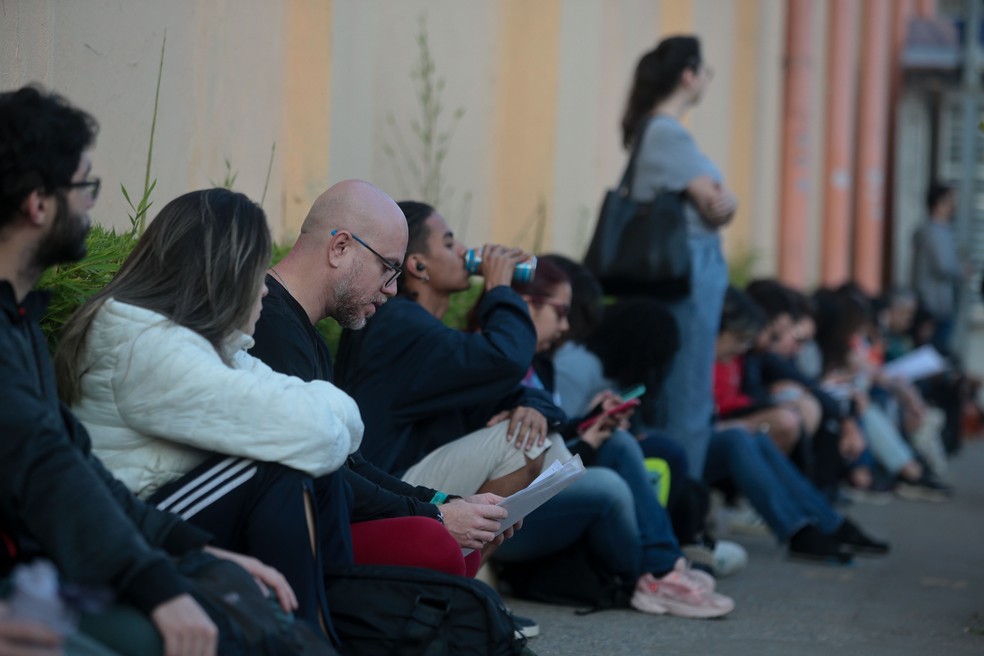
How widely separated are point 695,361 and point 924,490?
391 centimetres

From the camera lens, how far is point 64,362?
3008mm

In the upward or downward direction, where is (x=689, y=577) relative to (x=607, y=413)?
downward

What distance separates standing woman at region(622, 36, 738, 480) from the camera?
620 centimetres

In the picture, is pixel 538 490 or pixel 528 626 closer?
pixel 538 490

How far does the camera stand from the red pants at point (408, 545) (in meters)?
3.46

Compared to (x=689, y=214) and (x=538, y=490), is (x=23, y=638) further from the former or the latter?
(x=689, y=214)

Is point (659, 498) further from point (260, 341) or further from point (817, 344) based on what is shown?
point (817, 344)

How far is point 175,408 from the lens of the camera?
2.93 m

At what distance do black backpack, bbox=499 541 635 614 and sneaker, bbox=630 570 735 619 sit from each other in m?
0.04

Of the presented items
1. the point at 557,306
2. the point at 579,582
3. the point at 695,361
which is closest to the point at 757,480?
the point at 695,361

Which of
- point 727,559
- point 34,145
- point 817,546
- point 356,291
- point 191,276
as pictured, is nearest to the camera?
point 34,145

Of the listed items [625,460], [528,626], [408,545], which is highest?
[408,545]

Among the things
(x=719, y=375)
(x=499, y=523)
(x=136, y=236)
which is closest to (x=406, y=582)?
(x=499, y=523)

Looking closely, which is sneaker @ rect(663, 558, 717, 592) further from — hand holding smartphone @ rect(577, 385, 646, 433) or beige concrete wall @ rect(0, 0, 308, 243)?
beige concrete wall @ rect(0, 0, 308, 243)
